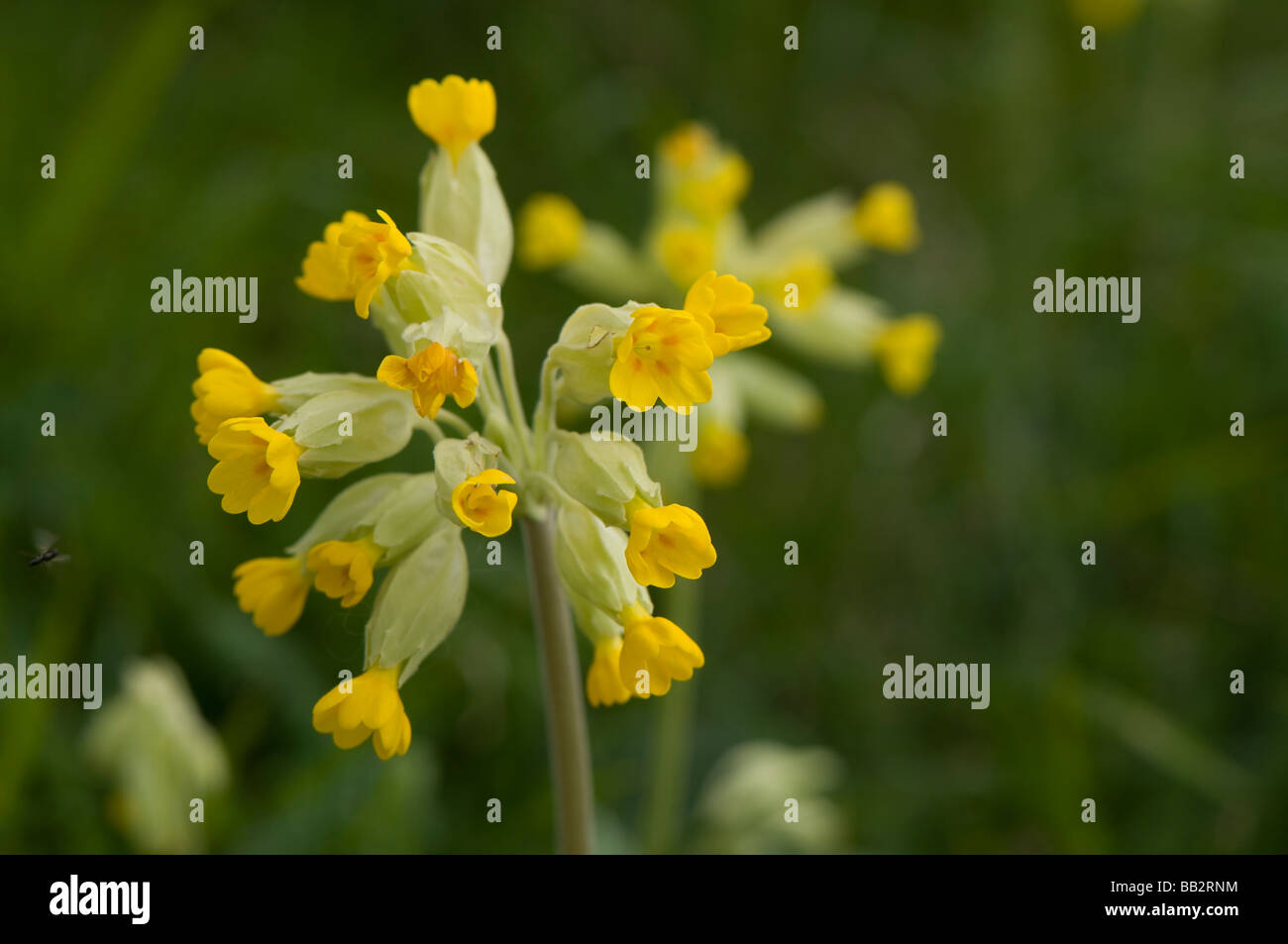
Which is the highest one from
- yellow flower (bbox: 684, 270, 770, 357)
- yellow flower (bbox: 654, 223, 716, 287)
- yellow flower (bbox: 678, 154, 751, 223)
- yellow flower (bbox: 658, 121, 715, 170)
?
yellow flower (bbox: 658, 121, 715, 170)

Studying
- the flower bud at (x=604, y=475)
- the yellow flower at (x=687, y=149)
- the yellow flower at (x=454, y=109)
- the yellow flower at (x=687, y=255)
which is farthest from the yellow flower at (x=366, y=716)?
the yellow flower at (x=687, y=149)

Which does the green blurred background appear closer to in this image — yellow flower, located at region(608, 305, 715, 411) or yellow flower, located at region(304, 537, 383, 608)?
yellow flower, located at region(304, 537, 383, 608)

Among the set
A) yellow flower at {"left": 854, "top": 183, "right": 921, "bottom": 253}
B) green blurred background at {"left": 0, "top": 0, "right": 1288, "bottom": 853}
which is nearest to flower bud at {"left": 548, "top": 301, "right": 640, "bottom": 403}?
green blurred background at {"left": 0, "top": 0, "right": 1288, "bottom": 853}

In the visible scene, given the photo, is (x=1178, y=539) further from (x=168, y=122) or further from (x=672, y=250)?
(x=168, y=122)

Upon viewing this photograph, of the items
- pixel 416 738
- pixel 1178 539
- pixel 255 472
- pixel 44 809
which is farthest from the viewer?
pixel 1178 539

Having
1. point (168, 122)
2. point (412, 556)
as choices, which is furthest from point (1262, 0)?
point (412, 556)

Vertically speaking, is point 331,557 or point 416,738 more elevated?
point 331,557

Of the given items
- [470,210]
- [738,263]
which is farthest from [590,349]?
[738,263]
